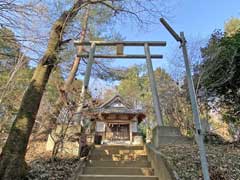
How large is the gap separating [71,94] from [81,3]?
2.17 metres

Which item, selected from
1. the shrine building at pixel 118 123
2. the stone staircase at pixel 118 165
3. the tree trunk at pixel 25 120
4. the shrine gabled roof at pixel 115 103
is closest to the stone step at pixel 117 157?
the stone staircase at pixel 118 165

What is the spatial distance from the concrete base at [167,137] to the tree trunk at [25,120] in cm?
276

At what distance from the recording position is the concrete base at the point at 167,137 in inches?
203

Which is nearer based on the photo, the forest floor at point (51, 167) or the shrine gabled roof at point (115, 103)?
the forest floor at point (51, 167)

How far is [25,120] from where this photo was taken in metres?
3.79

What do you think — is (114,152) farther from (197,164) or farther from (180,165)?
(197,164)

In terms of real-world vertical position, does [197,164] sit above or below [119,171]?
above

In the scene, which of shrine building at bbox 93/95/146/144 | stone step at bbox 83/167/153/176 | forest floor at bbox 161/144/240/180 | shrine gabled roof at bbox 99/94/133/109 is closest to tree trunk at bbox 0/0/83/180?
stone step at bbox 83/167/153/176

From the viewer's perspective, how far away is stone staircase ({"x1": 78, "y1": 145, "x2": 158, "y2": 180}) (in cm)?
427

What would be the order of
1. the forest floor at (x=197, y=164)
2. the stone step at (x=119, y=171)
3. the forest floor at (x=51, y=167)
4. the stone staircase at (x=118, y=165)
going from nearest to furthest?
the forest floor at (x=197, y=164), the forest floor at (x=51, y=167), the stone staircase at (x=118, y=165), the stone step at (x=119, y=171)

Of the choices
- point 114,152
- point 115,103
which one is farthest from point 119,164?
point 115,103

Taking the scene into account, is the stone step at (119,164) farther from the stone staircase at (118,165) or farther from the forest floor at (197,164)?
the forest floor at (197,164)

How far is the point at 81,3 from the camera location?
5.30 m

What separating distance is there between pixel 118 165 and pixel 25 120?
2449 mm
